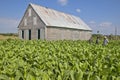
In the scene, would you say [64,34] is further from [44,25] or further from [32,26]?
[44,25]

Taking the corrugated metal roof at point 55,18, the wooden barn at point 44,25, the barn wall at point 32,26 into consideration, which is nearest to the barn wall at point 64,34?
the wooden barn at point 44,25

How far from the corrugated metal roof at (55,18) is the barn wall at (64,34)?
708 mm

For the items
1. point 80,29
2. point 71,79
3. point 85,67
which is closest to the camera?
point 71,79

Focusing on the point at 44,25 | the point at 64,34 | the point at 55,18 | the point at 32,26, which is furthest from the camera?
the point at 64,34

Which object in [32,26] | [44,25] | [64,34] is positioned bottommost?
[64,34]

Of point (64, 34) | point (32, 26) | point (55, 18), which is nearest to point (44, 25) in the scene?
point (32, 26)

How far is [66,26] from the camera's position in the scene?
41.6m

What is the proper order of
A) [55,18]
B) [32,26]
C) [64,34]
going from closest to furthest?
[32,26], [55,18], [64,34]

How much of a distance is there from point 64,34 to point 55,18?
2916 mm

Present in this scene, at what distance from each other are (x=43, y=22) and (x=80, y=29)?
11.6 metres

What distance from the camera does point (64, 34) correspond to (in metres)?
41.2

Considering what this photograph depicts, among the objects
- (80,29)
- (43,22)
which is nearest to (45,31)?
(43,22)

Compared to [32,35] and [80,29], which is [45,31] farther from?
[80,29]

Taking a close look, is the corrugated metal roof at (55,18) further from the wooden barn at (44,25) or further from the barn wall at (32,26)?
the barn wall at (32,26)
